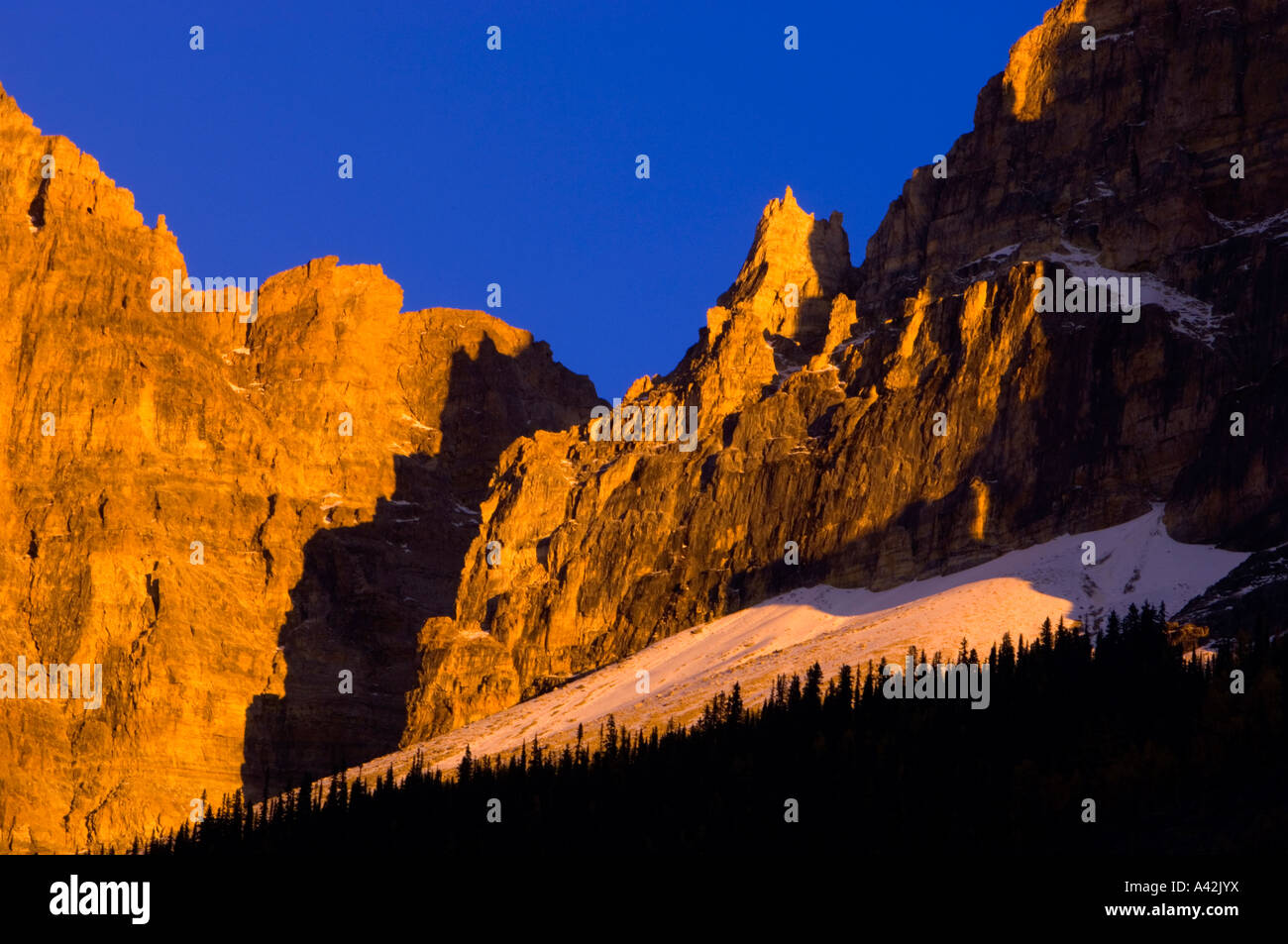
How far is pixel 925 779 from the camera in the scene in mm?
151875

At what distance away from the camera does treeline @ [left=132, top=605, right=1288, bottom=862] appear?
447 feet

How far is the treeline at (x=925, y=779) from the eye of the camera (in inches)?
5369
